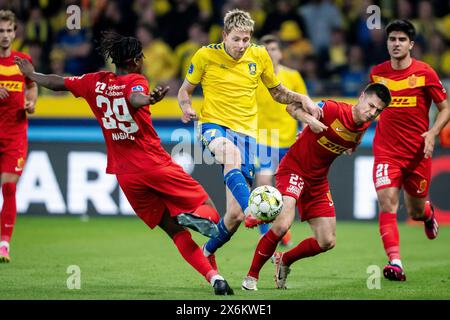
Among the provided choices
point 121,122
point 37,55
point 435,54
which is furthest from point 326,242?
point 37,55

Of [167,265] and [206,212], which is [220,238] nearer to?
[206,212]

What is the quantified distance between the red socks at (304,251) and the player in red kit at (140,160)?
3.35 feet

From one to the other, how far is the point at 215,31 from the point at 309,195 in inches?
379

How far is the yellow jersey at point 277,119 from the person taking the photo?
13.3 meters

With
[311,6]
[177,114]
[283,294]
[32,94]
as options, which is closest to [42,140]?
[177,114]

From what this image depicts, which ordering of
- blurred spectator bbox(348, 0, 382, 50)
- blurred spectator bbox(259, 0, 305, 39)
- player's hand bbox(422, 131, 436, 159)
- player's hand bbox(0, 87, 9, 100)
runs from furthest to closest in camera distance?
blurred spectator bbox(259, 0, 305, 39)
blurred spectator bbox(348, 0, 382, 50)
player's hand bbox(0, 87, 9, 100)
player's hand bbox(422, 131, 436, 159)

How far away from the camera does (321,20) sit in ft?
60.3

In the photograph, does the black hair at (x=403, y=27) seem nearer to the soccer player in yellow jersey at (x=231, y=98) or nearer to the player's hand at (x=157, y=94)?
the soccer player in yellow jersey at (x=231, y=98)

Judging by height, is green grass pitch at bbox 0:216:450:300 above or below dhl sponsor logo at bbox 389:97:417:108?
below

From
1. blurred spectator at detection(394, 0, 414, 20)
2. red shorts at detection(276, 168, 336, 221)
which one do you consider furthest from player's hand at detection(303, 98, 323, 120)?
blurred spectator at detection(394, 0, 414, 20)

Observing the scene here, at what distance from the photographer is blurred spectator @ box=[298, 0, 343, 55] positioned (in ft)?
60.0

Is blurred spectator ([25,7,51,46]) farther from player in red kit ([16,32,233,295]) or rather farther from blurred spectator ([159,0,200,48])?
player in red kit ([16,32,233,295])

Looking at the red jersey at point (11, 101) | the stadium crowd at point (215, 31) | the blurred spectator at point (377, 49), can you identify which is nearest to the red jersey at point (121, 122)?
the red jersey at point (11, 101)

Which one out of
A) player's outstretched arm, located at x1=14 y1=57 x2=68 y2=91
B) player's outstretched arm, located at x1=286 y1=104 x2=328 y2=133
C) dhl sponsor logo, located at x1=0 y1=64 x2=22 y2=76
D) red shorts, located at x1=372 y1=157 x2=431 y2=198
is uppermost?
dhl sponsor logo, located at x1=0 y1=64 x2=22 y2=76
